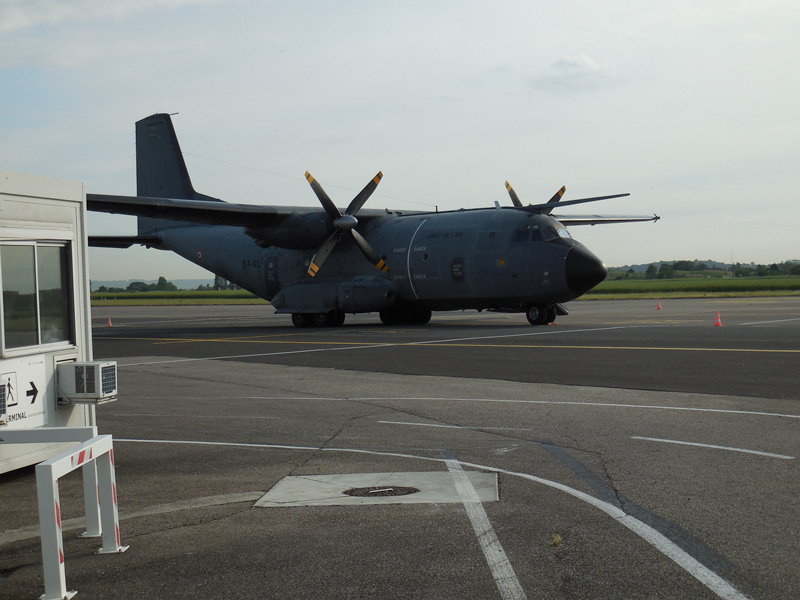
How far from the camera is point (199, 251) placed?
123ft

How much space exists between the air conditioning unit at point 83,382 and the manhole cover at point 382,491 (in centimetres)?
259

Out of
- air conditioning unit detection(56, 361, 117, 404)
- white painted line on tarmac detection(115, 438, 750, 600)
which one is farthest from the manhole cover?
air conditioning unit detection(56, 361, 117, 404)

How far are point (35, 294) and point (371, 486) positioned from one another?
3.62 meters

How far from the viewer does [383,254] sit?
31.4 metres

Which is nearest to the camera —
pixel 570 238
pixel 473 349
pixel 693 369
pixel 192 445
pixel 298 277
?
pixel 192 445

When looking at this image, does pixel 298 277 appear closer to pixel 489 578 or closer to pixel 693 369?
pixel 693 369

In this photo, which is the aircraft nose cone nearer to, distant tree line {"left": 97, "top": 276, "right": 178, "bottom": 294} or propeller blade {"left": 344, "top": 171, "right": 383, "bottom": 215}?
propeller blade {"left": 344, "top": 171, "right": 383, "bottom": 215}

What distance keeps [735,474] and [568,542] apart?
262cm

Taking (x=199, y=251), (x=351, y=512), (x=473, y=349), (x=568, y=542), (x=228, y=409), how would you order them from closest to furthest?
(x=568, y=542) → (x=351, y=512) → (x=228, y=409) → (x=473, y=349) → (x=199, y=251)

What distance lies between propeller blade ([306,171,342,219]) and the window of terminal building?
23.1 m

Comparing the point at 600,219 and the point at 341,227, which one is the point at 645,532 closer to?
the point at 341,227

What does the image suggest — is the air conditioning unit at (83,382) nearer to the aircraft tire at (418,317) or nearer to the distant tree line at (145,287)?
the aircraft tire at (418,317)

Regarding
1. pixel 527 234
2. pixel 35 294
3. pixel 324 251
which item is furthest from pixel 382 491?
pixel 324 251

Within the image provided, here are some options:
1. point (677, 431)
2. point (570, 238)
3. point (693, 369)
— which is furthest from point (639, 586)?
point (570, 238)
